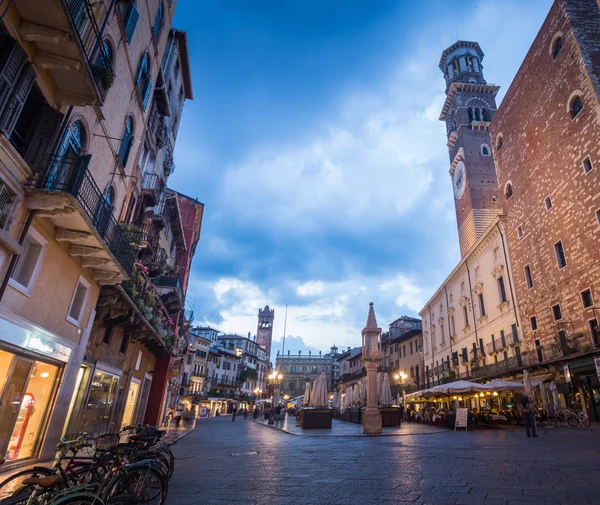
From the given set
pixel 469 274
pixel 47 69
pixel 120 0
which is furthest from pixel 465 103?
pixel 47 69

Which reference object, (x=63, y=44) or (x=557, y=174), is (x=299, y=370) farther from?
(x=63, y=44)

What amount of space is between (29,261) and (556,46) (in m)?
32.5

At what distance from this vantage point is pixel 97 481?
4332 mm

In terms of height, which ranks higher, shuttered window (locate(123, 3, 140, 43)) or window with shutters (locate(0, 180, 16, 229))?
shuttered window (locate(123, 3, 140, 43))

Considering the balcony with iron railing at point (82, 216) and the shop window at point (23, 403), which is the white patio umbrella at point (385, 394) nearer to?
the balcony with iron railing at point (82, 216)

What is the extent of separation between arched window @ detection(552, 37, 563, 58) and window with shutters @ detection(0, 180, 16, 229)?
31596mm

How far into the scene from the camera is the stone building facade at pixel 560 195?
818 inches

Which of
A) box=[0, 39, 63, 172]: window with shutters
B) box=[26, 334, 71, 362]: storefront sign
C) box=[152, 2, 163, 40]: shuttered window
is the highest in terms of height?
box=[152, 2, 163, 40]: shuttered window

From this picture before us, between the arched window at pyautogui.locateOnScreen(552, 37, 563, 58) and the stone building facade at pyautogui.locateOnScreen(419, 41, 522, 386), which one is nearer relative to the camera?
the arched window at pyautogui.locateOnScreen(552, 37, 563, 58)

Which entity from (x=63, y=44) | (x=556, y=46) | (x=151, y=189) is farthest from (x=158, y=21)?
(x=556, y=46)

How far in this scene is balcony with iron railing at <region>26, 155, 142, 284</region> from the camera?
26.0 ft

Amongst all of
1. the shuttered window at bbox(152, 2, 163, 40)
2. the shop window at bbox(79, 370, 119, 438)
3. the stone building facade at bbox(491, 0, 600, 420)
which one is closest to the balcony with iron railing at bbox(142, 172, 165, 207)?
the shuttered window at bbox(152, 2, 163, 40)

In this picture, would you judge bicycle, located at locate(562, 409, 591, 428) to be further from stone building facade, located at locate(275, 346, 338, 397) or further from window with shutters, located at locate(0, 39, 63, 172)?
stone building facade, located at locate(275, 346, 338, 397)

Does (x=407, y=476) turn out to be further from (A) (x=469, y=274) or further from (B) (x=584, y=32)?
(A) (x=469, y=274)
